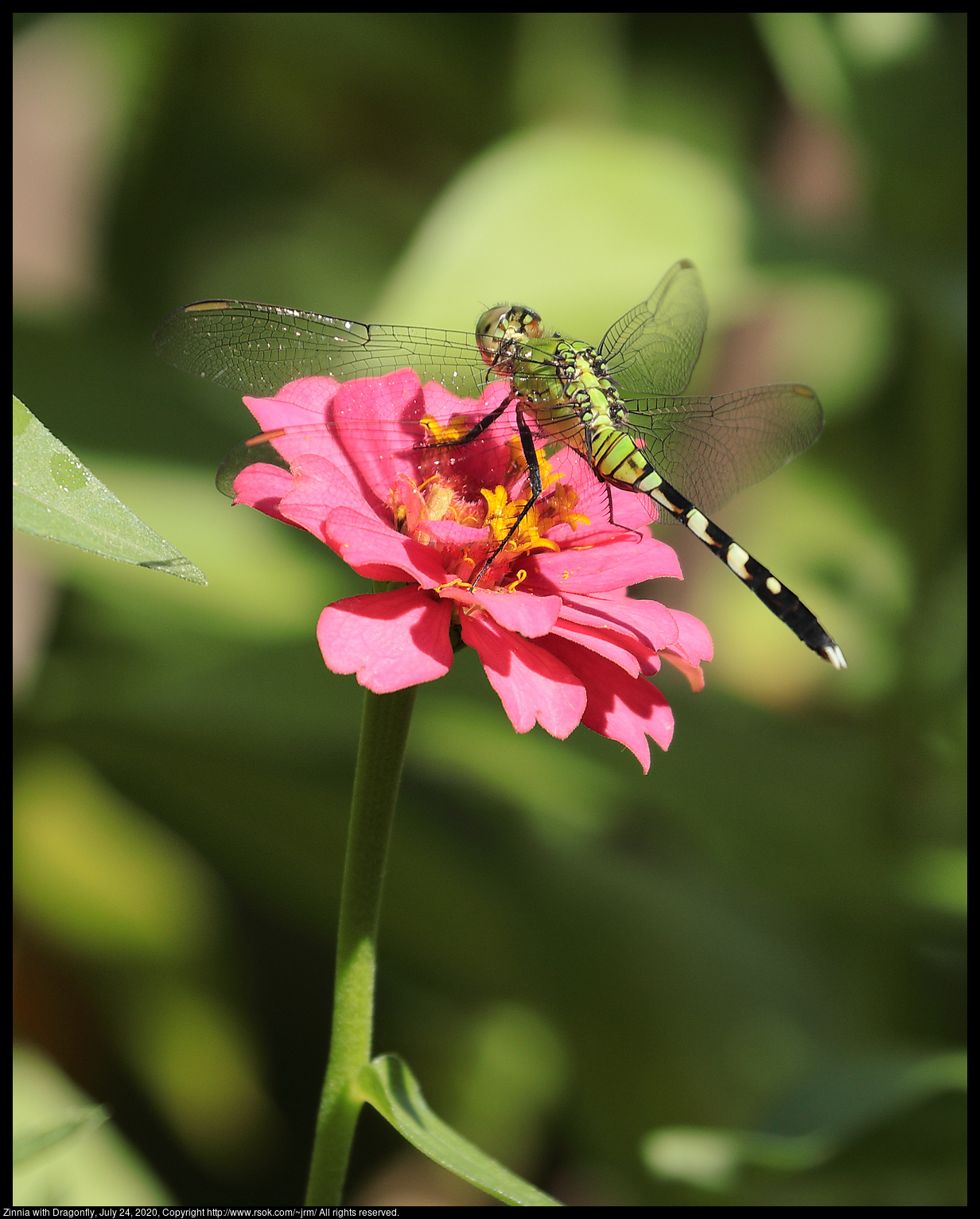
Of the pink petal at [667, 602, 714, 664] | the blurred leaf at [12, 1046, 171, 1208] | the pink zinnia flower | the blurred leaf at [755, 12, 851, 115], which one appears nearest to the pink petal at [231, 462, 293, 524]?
the pink zinnia flower

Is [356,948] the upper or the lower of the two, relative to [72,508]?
lower

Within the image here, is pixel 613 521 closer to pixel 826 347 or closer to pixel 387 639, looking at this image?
pixel 387 639

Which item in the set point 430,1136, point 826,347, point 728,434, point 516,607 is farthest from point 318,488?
point 826,347

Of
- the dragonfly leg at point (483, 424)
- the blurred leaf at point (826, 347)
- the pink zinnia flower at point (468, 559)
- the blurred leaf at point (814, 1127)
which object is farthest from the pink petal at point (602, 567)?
the blurred leaf at point (826, 347)

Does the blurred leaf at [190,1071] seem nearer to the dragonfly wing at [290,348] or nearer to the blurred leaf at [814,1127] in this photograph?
the blurred leaf at [814,1127]
